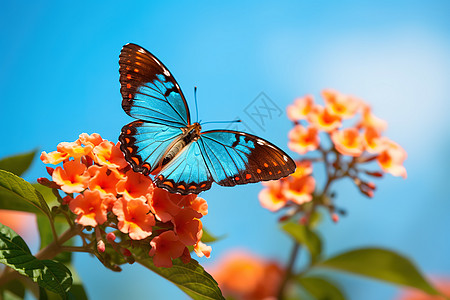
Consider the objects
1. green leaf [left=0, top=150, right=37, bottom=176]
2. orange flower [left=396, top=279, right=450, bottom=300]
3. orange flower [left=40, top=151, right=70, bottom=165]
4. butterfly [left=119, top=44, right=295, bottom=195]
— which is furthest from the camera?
orange flower [left=396, top=279, right=450, bottom=300]

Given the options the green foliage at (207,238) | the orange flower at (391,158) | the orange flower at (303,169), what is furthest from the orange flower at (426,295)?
the green foliage at (207,238)

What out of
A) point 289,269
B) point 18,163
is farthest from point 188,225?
point 289,269

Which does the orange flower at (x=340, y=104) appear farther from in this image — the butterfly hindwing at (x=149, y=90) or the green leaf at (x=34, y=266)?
the green leaf at (x=34, y=266)

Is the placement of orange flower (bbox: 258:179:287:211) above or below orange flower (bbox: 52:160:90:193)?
above

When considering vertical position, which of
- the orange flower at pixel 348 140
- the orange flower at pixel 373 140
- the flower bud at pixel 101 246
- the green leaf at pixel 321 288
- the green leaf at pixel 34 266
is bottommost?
the green leaf at pixel 321 288

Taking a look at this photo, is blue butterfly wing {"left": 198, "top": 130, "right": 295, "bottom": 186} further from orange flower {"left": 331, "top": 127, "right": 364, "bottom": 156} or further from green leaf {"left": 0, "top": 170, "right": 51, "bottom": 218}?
orange flower {"left": 331, "top": 127, "right": 364, "bottom": 156}

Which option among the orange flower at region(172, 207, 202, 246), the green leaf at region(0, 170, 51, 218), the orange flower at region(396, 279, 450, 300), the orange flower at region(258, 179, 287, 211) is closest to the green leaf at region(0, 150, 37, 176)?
the green leaf at region(0, 170, 51, 218)

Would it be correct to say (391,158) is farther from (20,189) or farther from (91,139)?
(20,189)
